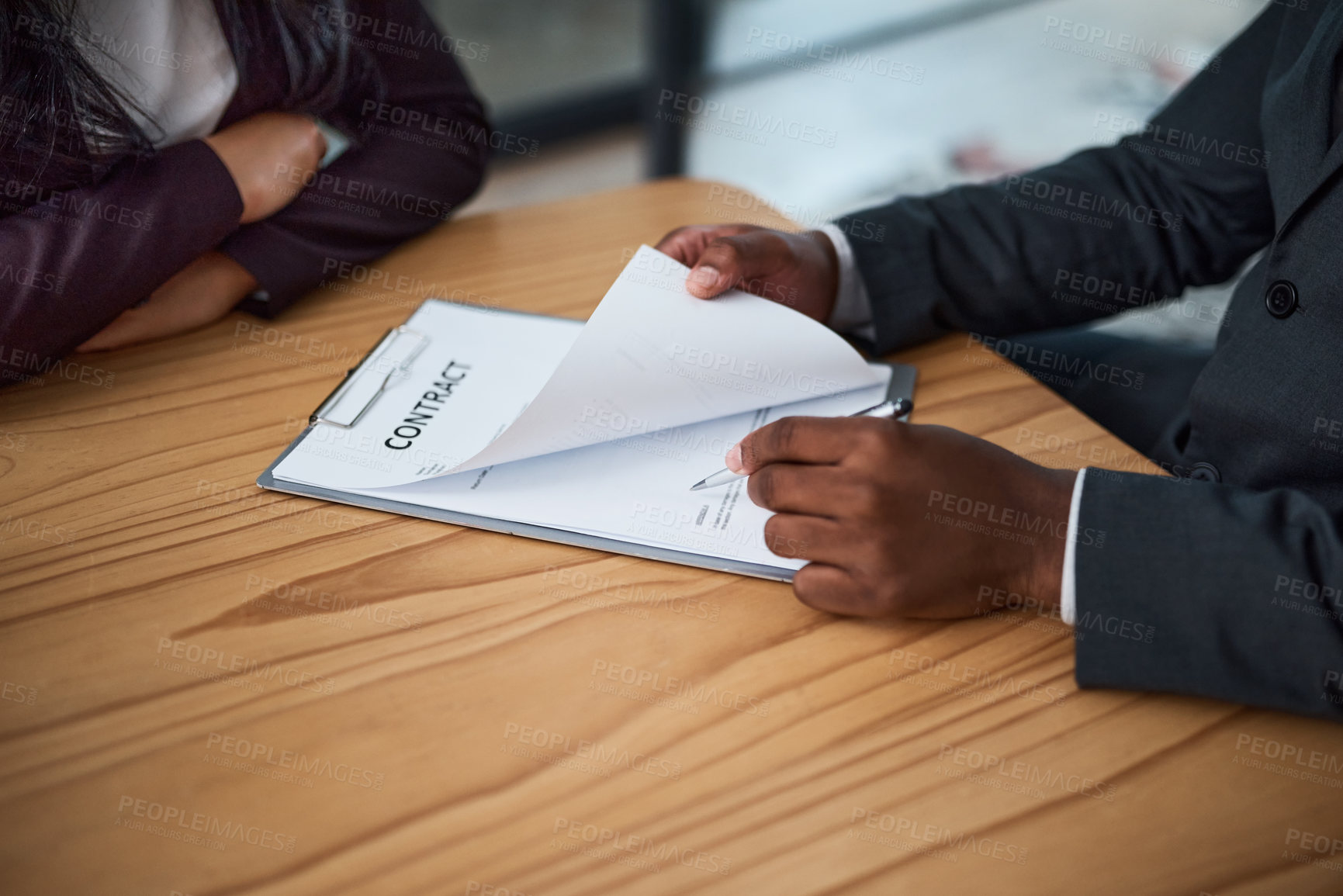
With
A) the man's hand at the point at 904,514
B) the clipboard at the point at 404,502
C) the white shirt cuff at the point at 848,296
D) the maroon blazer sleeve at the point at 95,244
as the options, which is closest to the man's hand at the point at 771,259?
the white shirt cuff at the point at 848,296

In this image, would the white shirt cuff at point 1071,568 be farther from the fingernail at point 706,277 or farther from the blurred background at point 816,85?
the blurred background at point 816,85

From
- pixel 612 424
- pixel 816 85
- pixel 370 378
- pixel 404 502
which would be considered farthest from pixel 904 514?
pixel 816 85

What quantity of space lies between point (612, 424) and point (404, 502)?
0.52 feet

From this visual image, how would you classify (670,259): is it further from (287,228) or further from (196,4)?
(196,4)

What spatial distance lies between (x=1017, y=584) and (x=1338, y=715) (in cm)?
19

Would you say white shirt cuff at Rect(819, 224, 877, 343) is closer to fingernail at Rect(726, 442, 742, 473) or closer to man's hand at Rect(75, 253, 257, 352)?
fingernail at Rect(726, 442, 742, 473)

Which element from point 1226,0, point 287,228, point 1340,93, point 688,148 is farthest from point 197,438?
point 1226,0

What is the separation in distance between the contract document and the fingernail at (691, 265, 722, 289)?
0.04 ft

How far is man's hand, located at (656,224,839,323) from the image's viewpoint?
2.56 ft

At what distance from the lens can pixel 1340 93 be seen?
2.40 feet

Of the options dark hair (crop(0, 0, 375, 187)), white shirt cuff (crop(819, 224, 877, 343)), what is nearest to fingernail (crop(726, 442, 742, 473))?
white shirt cuff (crop(819, 224, 877, 343))

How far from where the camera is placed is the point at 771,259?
0.82 metres

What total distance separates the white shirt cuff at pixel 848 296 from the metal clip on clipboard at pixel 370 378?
0.39 m

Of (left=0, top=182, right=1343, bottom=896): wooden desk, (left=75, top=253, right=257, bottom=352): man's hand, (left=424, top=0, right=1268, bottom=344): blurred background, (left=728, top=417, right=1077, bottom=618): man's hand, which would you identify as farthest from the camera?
(left=424, top=0, right=1268, bottom=344): blurred background
